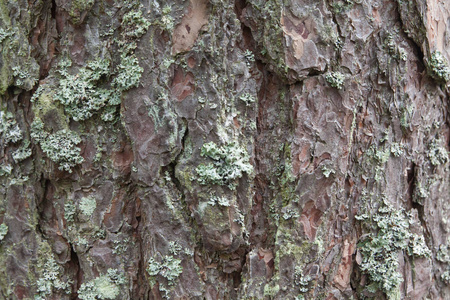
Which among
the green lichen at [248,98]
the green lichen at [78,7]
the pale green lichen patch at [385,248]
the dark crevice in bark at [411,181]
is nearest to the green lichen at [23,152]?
the green lichen at [78,7]

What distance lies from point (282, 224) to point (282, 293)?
23 centimetres

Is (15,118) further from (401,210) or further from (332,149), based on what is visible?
(401,210)

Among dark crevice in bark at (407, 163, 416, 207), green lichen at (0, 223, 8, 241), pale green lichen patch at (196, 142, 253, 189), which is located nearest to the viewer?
pale green lichen patch at (196, 142, 253, 189)

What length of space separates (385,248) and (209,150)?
730mm

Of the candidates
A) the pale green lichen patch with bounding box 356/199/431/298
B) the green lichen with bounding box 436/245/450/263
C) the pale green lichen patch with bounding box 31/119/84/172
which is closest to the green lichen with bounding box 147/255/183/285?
the pale green lichen patch with bounding box 31/119/84/172

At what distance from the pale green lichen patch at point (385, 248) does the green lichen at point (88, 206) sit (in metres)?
0.95

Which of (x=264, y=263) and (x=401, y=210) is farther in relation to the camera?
(x=401, y=210)

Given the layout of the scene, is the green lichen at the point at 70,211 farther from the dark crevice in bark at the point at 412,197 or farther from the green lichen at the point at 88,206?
the dark crevice in bark at the point at 412,197

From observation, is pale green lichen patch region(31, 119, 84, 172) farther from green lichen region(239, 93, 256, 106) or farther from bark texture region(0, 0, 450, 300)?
green lichen region(239, 93, 256, 106)

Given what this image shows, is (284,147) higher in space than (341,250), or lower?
higher

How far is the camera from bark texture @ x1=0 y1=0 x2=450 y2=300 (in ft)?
4.49

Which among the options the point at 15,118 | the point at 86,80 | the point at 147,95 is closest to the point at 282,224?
the point at 147,95

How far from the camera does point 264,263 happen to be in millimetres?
1399

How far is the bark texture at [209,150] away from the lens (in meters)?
1.37
